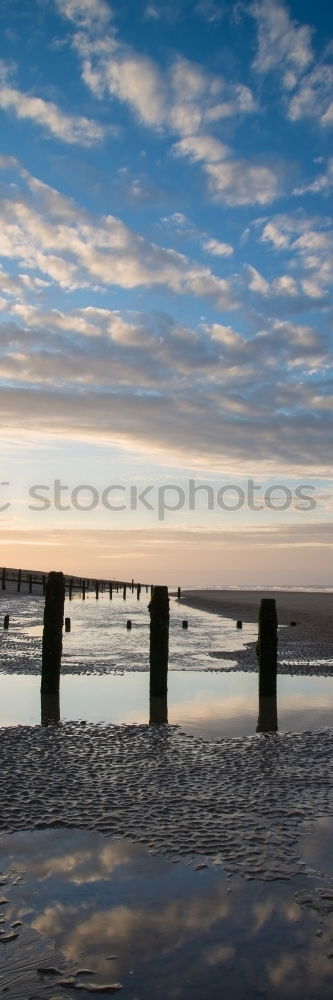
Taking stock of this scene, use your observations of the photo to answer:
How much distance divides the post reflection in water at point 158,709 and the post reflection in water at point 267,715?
1530 millimetres

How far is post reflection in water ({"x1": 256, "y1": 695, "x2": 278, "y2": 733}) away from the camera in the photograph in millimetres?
10289

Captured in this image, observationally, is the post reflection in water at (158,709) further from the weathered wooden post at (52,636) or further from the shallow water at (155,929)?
the shallow water at (155,929)

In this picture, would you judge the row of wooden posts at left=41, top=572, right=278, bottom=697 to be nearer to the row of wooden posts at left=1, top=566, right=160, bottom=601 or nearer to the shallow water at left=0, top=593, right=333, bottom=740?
the shallow water at left=0, top=593, right=333, bottom=740

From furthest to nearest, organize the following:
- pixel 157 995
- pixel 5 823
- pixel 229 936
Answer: pixel 5 823, pixel 229 936, pixel 157 995

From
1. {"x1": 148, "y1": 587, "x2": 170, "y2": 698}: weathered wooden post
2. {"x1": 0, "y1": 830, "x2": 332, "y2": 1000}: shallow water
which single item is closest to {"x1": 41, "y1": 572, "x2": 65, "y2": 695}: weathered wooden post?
{"x1": 148, "y1": 587, "x2": 170, "y2": 698}: weathered wooden post

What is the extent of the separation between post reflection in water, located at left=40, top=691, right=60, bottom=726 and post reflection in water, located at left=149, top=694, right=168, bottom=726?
59.6 inches

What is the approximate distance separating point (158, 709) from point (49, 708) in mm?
1851

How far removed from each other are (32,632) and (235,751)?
19.7m

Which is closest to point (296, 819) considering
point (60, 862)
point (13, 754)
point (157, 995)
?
point (60, 862)

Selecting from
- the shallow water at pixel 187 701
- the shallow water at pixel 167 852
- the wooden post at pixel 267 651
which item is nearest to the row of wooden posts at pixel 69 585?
the shallow water at pixel 187 701

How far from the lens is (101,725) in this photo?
1012 centimetres

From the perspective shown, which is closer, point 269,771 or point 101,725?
point 269,771

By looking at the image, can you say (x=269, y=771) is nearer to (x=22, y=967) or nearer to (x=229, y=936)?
(x=229, y=936)

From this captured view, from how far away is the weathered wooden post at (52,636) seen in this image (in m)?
12.8
